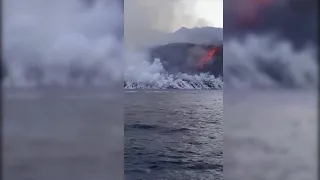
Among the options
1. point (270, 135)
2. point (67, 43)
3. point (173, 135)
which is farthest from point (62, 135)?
point (173, 135)

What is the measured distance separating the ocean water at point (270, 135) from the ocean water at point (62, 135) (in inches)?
25.1

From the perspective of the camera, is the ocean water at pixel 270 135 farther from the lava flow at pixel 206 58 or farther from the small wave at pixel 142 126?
the small wave at pixel 142 126

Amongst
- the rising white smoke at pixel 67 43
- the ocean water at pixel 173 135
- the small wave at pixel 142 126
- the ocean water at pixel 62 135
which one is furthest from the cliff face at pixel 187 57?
the ocean water at pixel 62 135

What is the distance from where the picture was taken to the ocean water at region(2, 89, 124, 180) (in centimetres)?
196

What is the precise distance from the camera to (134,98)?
3.43 meters

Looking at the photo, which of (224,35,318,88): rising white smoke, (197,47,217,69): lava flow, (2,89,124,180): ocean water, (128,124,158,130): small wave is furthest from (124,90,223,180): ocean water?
(224,35,318,88): rising white smoke

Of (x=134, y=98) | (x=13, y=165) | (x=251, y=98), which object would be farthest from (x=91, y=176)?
(x=134, y=98)

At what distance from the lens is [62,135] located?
202 cm

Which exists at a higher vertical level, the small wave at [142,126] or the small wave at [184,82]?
the small wave at [184,82]

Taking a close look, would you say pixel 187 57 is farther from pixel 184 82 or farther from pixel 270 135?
pixel 270 135

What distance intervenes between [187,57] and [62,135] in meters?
1.67

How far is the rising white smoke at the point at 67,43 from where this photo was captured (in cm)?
198

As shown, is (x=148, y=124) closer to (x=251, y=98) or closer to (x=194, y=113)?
(x=194, y=113)

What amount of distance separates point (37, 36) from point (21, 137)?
56 cm
